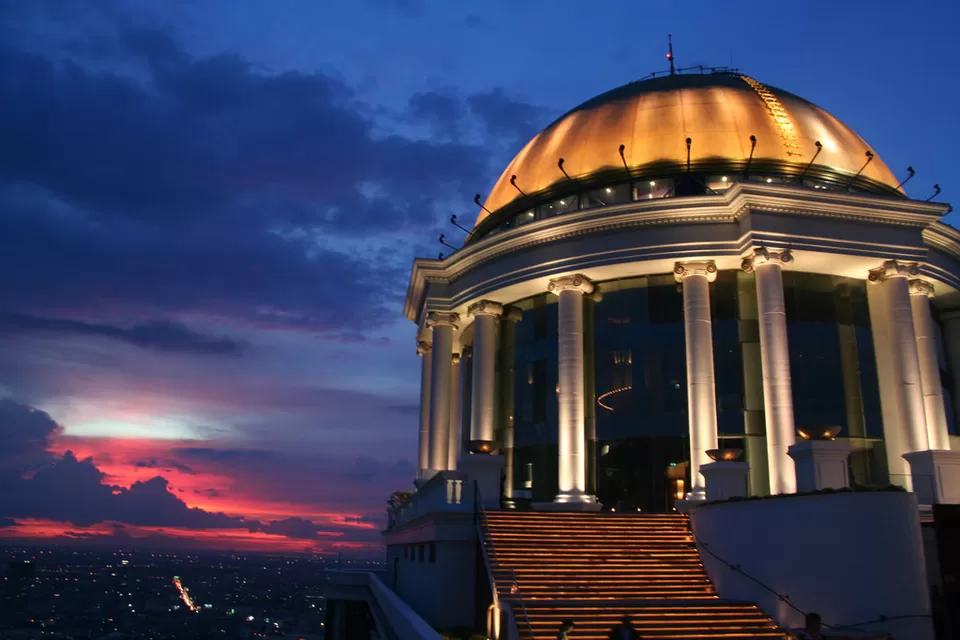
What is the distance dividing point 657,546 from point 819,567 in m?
5.37

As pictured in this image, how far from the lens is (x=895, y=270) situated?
31.7 m

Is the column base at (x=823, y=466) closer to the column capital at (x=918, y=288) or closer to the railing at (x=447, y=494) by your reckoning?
the railing at (x=447, y=494)

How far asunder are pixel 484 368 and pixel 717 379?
33.1 ft

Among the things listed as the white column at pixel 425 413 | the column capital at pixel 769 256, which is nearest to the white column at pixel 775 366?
the column capital at pixel 769 256

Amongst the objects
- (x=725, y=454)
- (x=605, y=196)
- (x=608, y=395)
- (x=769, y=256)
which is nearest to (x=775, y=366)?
(x=769, y=256)

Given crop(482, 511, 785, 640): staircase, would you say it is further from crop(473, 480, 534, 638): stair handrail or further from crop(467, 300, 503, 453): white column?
crop(467, 300, 503, 453): white column

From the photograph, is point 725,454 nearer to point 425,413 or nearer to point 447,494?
point 447,494

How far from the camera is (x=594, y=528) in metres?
23.9

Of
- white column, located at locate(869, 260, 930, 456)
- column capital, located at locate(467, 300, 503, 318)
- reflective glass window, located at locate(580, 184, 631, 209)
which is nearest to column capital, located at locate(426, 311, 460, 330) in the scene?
column capital, located at locate(467, 300, 503, 318)

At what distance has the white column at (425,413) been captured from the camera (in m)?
40.8

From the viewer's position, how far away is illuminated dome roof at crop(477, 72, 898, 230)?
35281mm

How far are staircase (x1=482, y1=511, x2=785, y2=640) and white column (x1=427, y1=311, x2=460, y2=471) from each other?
15102 millimetres

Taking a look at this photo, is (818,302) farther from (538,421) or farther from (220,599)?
(220,599)

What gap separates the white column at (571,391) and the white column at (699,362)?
4017 mm
